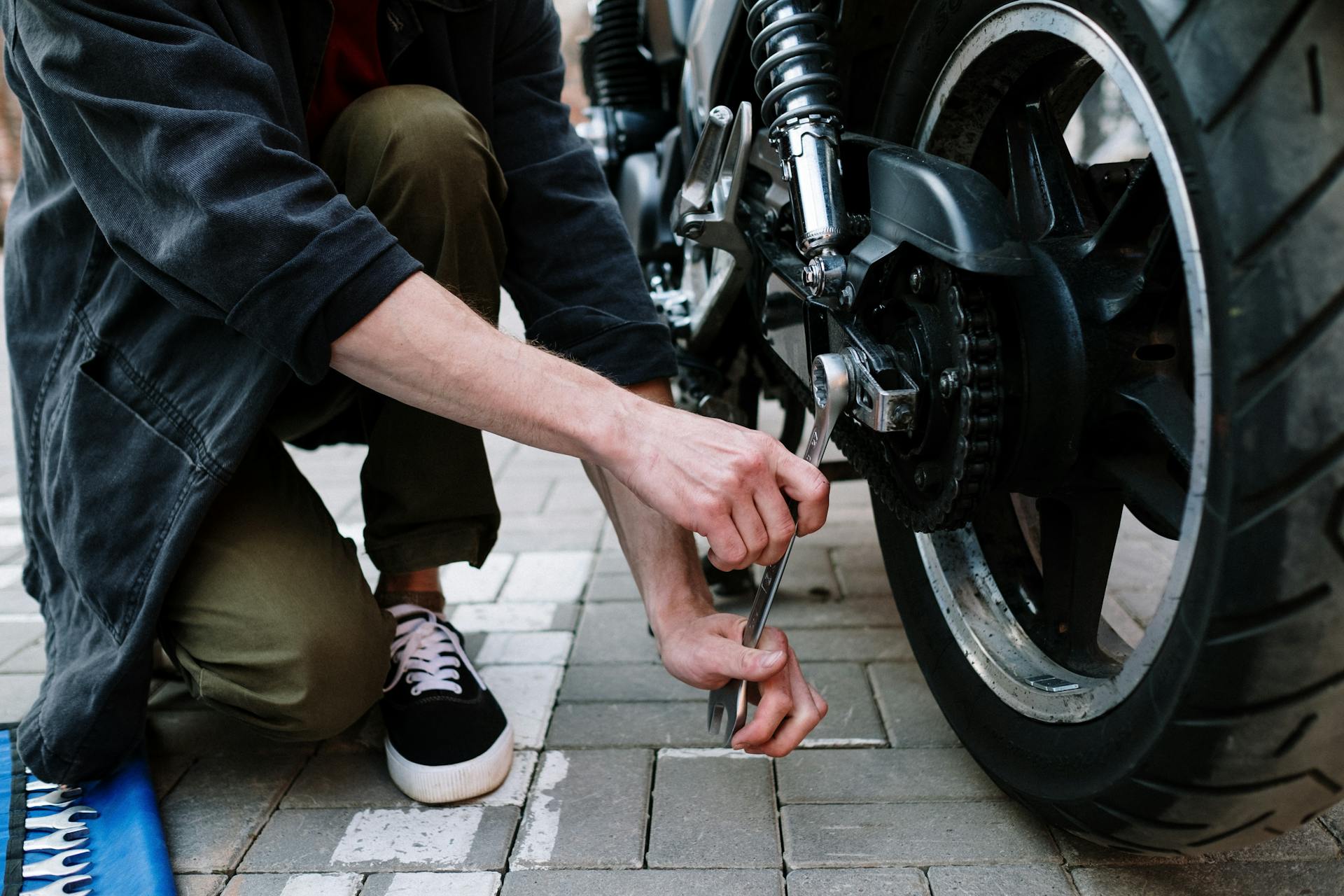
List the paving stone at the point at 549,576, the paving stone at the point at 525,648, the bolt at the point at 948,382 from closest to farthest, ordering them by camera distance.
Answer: the bolt at the point at 948,382 < the paving stone at the point at 525,648 < the paving stone at the point at 549,576

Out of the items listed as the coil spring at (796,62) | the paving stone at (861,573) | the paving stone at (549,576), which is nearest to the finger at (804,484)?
the coil spring at (796,62)

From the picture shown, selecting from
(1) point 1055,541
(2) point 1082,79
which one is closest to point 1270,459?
(1) point 1055,541

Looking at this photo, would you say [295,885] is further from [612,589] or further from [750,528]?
[612,589]

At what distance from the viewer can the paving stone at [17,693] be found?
4.57 feet

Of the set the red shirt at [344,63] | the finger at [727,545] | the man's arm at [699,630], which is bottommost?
the man's arm at [699,630]

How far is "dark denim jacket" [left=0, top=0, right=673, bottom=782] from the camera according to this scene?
0.90m

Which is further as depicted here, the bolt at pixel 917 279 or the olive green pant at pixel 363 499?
the olive green pant at pixel 363 499

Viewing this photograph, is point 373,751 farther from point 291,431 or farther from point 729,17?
point 729,17

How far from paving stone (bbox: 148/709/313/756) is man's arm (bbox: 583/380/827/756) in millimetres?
452

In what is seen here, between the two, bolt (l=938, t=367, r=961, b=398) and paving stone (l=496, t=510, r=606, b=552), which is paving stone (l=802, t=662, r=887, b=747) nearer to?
bolt (l=938, t=367, r=961, b=398)

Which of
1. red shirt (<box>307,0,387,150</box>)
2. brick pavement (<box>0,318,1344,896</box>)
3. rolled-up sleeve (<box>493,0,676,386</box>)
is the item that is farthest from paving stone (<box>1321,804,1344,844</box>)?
red shirt (<box>307,0,387,150</box>)

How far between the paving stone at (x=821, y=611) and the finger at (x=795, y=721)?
20.8 inches

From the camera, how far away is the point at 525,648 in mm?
Result: 1541

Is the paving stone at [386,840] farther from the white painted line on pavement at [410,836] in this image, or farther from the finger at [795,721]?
the finger at [795,721]
